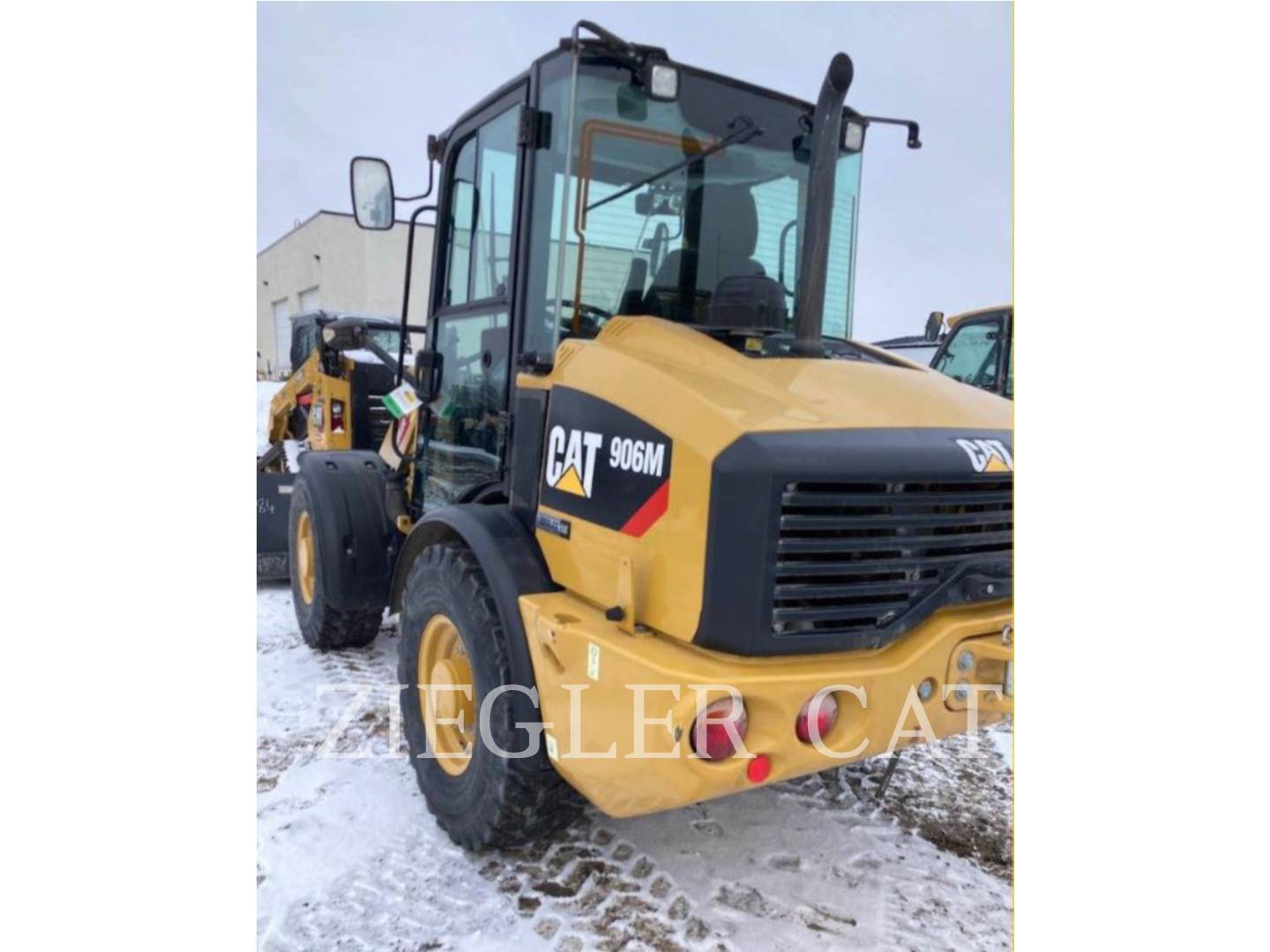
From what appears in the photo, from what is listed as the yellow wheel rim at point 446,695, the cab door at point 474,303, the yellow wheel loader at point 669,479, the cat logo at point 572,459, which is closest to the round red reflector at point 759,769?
the yellow wheel loader at point 669,479

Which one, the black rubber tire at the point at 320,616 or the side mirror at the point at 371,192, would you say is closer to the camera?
the side mirror at the point at 371,192

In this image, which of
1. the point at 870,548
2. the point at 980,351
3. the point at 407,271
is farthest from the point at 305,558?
the point at 980,351

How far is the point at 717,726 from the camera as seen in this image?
202 centimetres

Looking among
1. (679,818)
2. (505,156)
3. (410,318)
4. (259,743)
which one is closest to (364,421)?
(410,318)

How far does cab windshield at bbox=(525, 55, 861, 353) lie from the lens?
2.75 m

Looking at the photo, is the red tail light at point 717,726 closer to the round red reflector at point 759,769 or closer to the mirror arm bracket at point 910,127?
the round red reflector at point 759,769

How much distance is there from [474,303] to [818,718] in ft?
6.58

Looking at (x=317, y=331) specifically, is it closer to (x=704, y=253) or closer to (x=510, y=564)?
(x=704, y=253)

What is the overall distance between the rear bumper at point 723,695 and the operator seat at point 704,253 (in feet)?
3.70

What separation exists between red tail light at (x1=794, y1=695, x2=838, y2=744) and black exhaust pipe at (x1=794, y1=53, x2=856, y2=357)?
3.40ft

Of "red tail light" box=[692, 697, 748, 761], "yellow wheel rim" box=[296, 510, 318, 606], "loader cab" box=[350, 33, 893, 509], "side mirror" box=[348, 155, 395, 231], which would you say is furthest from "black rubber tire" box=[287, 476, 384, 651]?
"red tail light" box=[692, 697, 748, 761]

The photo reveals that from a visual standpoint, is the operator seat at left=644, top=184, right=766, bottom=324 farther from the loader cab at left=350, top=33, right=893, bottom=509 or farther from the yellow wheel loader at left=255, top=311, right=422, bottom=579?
the yellow wheel loader at left=255, top=311, right=422, bottom=579

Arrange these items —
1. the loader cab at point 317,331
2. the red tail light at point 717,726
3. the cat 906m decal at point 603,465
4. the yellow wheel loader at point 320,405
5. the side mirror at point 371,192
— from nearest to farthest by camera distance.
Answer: the red tail light at point 717,726, the cat 906m decal at point 603,465, the side mirror at point 371,192, the yellow wheel loader at point 320,405, the loader cab at point 317,331

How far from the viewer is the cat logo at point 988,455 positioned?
2.25 metres
